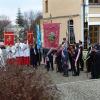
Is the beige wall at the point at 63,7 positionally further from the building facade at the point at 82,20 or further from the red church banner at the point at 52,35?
the red church banner at the point at 52,35

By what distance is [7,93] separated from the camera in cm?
937

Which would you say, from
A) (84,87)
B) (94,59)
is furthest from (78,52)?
(84,87)

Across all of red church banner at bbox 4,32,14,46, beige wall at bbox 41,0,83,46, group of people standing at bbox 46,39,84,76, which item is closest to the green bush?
group of people standing at bbox 46,39,84,76

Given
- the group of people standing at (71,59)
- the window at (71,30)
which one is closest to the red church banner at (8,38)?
the group of people standing at (71,59)

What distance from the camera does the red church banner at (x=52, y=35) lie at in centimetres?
2638

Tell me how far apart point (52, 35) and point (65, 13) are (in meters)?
22.6

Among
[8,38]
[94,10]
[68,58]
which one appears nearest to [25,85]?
[68,58]

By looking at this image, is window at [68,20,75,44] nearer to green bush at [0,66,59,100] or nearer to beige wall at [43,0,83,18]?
beige wall at [43,0,83,18]

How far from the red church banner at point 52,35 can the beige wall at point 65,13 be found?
715 inches

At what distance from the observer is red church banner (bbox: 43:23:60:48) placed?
86.6ft

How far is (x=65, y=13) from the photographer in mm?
48875

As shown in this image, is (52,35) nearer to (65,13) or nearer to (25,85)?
(25,85)

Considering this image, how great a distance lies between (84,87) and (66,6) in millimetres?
32715

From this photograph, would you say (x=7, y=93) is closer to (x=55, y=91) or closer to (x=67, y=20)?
(x=55, y=91)
